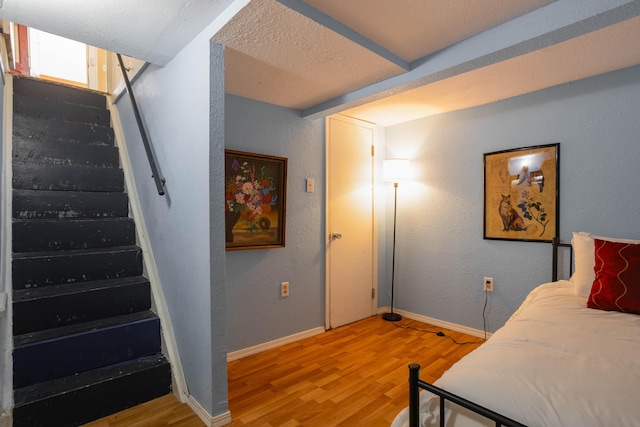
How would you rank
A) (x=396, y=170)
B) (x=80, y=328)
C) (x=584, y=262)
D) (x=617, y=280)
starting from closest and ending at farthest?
(x=617, y=280) → (x=80, y=328) → (x=584, y=262) → (x=396, y=170)

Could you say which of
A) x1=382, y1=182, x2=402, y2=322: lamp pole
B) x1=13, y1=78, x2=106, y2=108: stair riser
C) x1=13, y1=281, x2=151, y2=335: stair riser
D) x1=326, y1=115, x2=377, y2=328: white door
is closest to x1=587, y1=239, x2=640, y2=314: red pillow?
x1=382, y1=182, x2=402, y2=322: lamp pole

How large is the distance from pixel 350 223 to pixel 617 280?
6.50 feet

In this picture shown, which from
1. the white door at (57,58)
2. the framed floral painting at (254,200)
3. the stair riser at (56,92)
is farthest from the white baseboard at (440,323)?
the white door at (57,58)

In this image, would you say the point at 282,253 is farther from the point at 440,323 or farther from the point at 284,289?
the point at 440,323

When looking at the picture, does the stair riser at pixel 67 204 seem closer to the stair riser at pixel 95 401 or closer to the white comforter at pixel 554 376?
the stair riser at pixel 95 401

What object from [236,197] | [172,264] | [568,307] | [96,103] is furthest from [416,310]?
[96,103]

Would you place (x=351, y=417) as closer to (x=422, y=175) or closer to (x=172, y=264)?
(x=172, y=264)

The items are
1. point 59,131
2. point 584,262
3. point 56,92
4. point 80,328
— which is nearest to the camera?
point 80,328

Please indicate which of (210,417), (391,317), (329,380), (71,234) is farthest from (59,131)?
(391,317)

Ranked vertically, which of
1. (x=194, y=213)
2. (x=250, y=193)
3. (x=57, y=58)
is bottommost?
(x=194, y=213)

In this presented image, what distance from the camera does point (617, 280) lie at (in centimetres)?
172

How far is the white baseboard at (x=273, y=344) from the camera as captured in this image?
2.47 m

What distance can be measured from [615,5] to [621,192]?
136 centimetres

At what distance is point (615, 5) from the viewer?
4.26 feet
